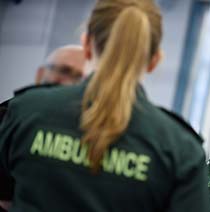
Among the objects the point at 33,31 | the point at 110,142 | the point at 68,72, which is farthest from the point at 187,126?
the point at 33,31

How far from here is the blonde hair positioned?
36.5 inches

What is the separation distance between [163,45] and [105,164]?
260 cm

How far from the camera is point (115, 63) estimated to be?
0.96m

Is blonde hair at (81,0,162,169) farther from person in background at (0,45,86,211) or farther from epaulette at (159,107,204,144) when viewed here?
person in background at (0,45,86,211)

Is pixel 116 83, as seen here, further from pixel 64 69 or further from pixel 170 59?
pixel 170 59

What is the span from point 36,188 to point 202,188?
317mm

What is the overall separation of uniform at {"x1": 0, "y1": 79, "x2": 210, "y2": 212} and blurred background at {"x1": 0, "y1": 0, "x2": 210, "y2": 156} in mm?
1641

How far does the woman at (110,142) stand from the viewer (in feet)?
3.04

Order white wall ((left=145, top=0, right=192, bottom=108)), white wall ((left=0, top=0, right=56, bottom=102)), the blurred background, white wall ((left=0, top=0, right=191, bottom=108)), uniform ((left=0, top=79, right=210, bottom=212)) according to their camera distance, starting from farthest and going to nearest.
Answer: white wall ((left=0, top=0, right=56, bottom=102)), white wall ((left=0, top=0, right=191, bottom=108)), white wall ((left=145, top=0, right=192, bottom=108)), the blurred background, uniform ((left=0, top=79, right=210, bottom=212))

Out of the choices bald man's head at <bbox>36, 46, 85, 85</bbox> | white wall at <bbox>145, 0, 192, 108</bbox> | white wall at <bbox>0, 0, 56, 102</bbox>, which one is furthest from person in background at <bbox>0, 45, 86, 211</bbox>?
white wall at <bbox>0, 0, 56, 102</bbox>

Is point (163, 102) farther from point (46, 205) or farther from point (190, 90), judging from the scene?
point (46, 205)

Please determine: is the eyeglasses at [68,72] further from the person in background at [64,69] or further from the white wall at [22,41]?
the white wall at [22,41]

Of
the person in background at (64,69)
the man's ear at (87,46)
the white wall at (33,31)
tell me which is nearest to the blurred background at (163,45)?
the white wall at (33,31)

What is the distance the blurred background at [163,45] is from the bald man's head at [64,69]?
1238 millimetres
